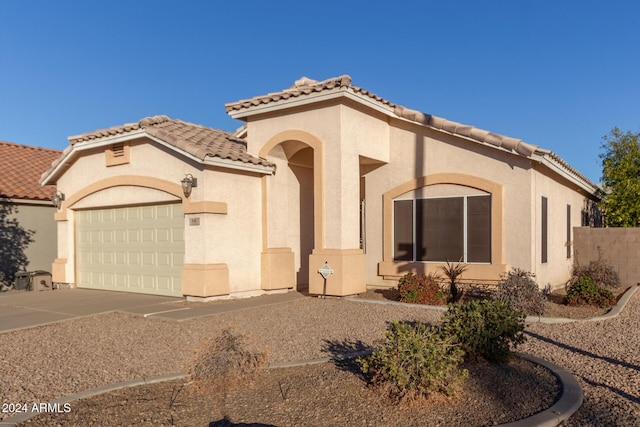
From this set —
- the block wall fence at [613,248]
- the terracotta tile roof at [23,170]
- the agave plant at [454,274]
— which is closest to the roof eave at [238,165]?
the agave plant at [454,274]

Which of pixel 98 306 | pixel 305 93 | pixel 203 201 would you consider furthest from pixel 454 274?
pixel 98 306

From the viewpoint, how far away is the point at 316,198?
40.3ft

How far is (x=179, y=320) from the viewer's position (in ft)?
31.3

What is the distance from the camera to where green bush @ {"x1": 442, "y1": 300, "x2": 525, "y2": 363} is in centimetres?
611

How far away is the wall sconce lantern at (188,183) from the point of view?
39.2 ft

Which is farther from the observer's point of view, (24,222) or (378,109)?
(24,222)

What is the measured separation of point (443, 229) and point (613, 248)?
6196 mm

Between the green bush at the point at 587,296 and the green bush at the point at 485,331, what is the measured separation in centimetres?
578

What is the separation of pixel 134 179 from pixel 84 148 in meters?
2.17

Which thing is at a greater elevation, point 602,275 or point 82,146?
point 82,146

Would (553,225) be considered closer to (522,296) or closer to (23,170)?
(522,296)

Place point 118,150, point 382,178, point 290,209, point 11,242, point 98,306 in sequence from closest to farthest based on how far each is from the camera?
point 98,306, point 382,178, point 290,209, point 118,150, point 11,242

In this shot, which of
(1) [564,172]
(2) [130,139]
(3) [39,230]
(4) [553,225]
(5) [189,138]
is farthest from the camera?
(3) [39,230]

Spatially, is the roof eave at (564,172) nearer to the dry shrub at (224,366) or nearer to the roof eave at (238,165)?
the roof eave at (238,165)
